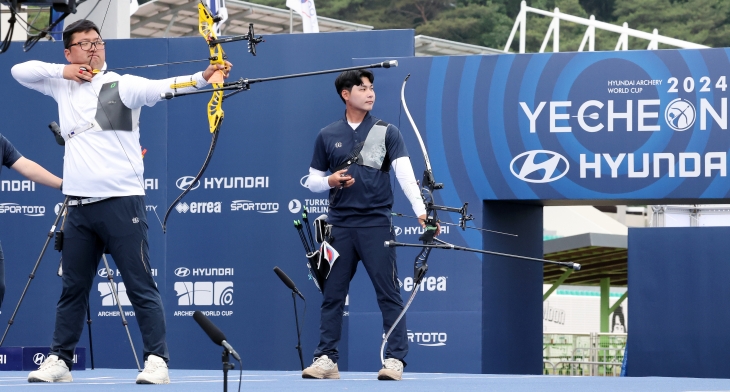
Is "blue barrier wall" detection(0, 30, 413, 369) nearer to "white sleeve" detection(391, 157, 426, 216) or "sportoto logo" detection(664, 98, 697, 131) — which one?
"sportoto logo" detection(664, 98, 697, 131)

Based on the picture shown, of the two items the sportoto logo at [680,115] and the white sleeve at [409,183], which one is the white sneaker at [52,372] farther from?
the sportoto logo at [680,115]

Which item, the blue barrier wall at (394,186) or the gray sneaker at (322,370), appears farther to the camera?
the blue barrier wall at (394,186)

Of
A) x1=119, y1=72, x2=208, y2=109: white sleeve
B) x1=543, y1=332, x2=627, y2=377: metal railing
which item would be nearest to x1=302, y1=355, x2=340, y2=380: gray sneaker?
x1=119, y1=72, x2=208, y2=109: white sleeve

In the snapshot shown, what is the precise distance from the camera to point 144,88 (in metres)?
5.29

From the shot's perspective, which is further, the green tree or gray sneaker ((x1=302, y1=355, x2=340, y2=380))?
the green tree

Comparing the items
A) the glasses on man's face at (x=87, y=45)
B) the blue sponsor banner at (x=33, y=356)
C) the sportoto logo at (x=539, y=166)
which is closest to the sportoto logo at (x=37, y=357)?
the blue sponsor banner at (x=33, y=356)

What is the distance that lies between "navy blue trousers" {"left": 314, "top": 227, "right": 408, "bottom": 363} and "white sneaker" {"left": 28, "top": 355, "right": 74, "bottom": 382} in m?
1.37

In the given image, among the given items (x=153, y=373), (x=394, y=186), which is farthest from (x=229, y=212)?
(x=153, y=373)

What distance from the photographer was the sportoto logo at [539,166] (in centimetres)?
841

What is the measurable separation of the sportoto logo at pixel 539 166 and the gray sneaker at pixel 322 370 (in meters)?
2.80

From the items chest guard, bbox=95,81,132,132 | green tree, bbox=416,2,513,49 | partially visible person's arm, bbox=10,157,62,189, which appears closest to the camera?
chest guard, bbox=95,81,132,132

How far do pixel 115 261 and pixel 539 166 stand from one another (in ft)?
12.9

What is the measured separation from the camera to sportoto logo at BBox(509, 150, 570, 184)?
27.6ft

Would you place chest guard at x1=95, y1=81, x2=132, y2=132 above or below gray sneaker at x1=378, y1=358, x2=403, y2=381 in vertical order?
above
